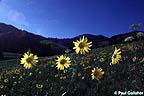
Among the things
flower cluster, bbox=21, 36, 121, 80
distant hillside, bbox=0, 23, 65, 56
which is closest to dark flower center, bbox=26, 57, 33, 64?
flower cluster, bbox=21, 36, 121, 80

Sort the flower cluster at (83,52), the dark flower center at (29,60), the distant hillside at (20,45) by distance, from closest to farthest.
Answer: the flower cluster at (83,52)
the dark flower center at (29,60)
the distant hillside at (20,45)

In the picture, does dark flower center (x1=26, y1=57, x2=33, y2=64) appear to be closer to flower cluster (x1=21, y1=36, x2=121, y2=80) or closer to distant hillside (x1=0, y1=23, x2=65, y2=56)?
flower cluster (x1=21, y1=36, x2=121, y2=80)

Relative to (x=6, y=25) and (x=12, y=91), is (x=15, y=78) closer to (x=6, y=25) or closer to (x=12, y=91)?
(x=12, y=91)

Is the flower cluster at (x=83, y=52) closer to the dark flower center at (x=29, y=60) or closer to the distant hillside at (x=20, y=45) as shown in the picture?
the dark flower center at (x=29, y=60)

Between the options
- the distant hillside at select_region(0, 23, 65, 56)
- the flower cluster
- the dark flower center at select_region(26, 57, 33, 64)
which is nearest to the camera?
the flower cluster

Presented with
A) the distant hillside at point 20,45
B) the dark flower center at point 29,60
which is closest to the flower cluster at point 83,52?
the dark flower center at point 29,60

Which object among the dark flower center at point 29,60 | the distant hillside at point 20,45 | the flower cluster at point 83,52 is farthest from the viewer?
the distant hillside at point 20,45

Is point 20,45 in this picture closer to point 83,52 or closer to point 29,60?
point 29,60

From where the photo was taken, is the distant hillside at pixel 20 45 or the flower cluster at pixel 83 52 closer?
the flower cluster at pixel 83 52

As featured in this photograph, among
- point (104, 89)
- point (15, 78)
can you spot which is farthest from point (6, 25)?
point (104, 89)

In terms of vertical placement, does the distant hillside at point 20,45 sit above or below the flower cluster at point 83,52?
above

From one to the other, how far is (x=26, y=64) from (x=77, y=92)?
2.62 m

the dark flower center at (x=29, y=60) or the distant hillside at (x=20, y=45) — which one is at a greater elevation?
the distant hillside at (x=20, y=45)

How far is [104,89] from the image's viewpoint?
11.9 meters
